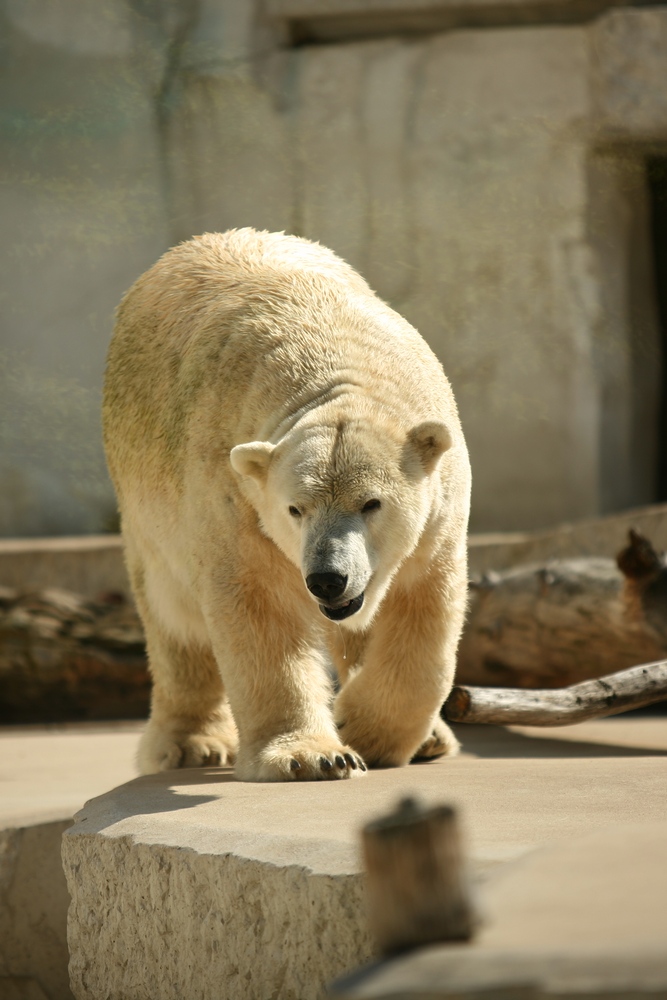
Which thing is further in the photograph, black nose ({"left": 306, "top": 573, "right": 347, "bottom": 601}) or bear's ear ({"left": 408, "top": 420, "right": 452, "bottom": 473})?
bear's ear ({"left": 408, "top": 420, "right": 452, "bottom": 473})

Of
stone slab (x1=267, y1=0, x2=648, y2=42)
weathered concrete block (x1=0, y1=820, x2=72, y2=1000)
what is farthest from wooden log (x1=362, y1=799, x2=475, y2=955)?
stone slab (x1=267, y1=0, x2=648, y2=42)

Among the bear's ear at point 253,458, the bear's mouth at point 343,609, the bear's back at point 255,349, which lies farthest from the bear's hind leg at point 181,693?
the bear's mouth at point 343,609

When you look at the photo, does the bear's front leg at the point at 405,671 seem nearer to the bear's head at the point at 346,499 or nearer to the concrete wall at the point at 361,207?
the bear's head at the point at 346,499

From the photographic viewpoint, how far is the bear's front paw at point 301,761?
3199 mm

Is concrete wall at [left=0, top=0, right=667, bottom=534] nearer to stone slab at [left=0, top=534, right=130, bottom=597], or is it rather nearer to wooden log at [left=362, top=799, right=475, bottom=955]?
stone slab at [left=0, top=534, right=130, bottom=597]

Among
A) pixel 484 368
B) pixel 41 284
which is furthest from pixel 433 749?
pixel 41 284

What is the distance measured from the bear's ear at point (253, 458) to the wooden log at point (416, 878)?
1889 millimetres

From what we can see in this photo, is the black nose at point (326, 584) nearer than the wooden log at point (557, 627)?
Yes

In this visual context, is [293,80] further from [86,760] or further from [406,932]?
[406,932]

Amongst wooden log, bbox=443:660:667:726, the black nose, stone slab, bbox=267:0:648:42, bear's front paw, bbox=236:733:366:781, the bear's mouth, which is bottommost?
wooden log, bbox=443:660:667:726

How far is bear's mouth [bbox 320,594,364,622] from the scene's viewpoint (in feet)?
9.80

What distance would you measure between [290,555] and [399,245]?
5.26 metres

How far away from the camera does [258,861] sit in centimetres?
228

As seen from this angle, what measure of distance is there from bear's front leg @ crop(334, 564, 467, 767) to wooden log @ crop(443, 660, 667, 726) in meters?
0.27
